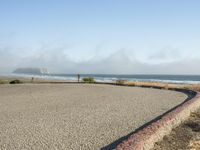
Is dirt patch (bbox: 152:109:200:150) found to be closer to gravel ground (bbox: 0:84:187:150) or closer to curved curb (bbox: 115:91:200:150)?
curved curb (bbox: 115:91:200:150)

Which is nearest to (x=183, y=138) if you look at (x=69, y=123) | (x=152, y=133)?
(x=152, y=133)

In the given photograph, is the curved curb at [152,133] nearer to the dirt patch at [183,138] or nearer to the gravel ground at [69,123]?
the dirt patch at [183,138]

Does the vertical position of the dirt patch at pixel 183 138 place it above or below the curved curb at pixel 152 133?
below

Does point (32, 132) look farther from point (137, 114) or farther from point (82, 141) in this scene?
point (137, 114)

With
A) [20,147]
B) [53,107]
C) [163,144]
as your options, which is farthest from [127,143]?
[53,107]

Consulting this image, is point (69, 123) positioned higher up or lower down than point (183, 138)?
higher up

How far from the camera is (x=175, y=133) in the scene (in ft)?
38.4

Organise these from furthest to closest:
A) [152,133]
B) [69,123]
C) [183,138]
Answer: [69,123] → [183,138] → [152,133]

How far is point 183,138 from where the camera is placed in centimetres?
1105

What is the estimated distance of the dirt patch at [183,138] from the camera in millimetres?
9951

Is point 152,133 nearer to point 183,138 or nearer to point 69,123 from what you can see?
point 183,138

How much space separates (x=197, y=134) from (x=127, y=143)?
3.63 m

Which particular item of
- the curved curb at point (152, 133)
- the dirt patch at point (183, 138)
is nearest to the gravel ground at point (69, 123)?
the curved curb at point (152, 133)

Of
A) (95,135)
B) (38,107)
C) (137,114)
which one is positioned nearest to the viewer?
(95,135)
